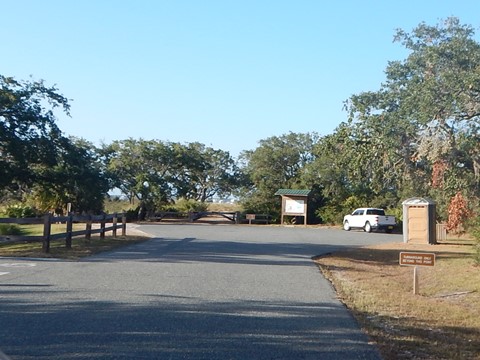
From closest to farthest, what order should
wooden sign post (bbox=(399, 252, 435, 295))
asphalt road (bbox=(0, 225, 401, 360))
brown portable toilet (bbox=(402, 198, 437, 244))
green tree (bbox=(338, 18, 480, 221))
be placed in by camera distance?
1. asphalt road (bbox=(0, 225, 401, 360))
2. wooden sign post (bbox=(399, 252, 435, 295))
3. green tree (bbox=(338, 18, 480, 221))
4. brown portable toilet (bbox=(402, 198, 437, 244))

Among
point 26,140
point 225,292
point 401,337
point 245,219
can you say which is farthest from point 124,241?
point 245,219

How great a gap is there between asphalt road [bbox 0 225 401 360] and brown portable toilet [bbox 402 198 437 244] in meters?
14.5

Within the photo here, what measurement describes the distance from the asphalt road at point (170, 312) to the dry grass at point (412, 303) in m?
0.46

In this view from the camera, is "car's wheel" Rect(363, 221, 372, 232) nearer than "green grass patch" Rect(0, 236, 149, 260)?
No

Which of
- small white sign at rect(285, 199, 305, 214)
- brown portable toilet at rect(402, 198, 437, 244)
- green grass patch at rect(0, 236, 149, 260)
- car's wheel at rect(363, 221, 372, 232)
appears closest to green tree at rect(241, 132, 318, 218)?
small white sign at rect(285, 199, 305, 214)

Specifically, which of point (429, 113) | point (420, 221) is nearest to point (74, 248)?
point (429, 113)

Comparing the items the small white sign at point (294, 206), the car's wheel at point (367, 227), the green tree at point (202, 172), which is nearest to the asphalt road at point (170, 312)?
the car's wheel at point (367, 227)

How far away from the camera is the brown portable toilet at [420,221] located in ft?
95.3

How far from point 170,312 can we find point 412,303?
4814mm

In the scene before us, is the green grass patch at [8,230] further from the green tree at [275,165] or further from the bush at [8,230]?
the green tree at [275,165]

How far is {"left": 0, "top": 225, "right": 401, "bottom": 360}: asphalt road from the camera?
277 inches

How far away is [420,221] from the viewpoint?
96.8ft

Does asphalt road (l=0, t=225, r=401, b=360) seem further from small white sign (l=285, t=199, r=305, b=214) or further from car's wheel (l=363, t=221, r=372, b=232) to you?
small white sign (l=285, t=199, r=305, b=214)

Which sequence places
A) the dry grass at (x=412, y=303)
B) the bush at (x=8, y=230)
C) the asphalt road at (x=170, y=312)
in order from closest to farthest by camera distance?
the asphalt road at (x=170, y=312), the dry grass at (x=412, y=303), the bush at (x=8, y=230)
